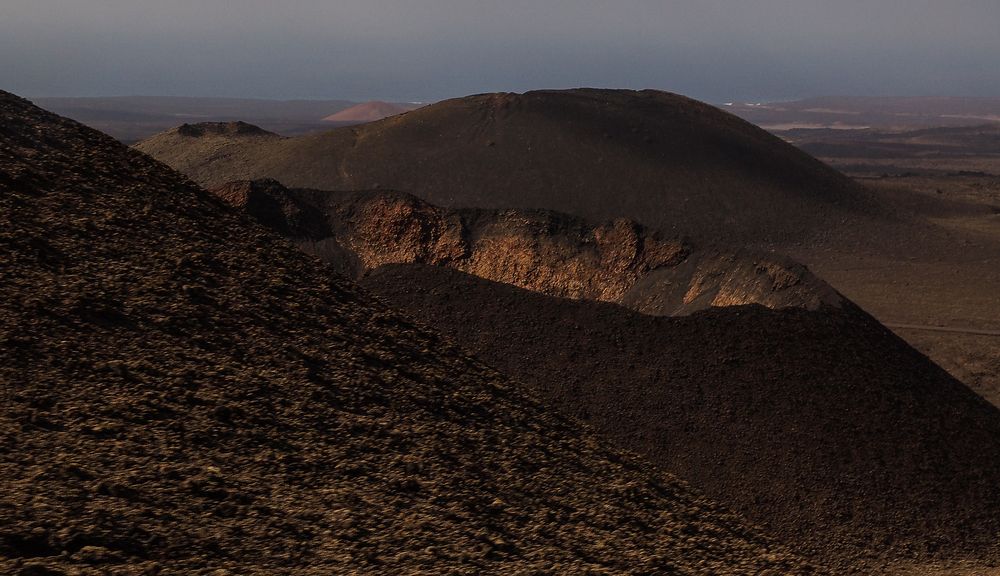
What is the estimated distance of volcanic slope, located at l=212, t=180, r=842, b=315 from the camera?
1627 cm

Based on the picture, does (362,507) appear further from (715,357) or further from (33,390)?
(715,357)

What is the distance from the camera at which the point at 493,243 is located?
1875 centimetres

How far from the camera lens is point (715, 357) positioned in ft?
33.7

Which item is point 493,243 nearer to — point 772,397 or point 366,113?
point 772,397

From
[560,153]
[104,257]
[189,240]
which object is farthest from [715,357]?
[560,153]

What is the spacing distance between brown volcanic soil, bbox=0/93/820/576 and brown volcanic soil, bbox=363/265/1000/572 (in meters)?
2.21

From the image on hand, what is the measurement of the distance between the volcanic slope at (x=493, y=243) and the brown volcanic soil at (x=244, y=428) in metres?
7.92

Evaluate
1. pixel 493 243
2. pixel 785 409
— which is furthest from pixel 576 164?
pixel 785 409

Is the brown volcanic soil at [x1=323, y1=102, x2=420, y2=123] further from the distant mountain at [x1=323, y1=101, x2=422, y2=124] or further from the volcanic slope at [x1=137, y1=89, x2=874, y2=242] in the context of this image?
the volcanic slope at [x1=137, y1=89, x2=874, y2=242]

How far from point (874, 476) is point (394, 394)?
16.9 feet

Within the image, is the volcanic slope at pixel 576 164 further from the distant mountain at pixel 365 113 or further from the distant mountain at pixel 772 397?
the distant mountain at pixel 365 113

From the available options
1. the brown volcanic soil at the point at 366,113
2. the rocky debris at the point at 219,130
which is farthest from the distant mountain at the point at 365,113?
the rocky debris at the point at 219,130

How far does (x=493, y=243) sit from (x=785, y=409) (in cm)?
998

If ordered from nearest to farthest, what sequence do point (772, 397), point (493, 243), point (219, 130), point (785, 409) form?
1. point (785, 409)
2. point (772, 397)
3. point (493, 243)
4. point (219, 130)
